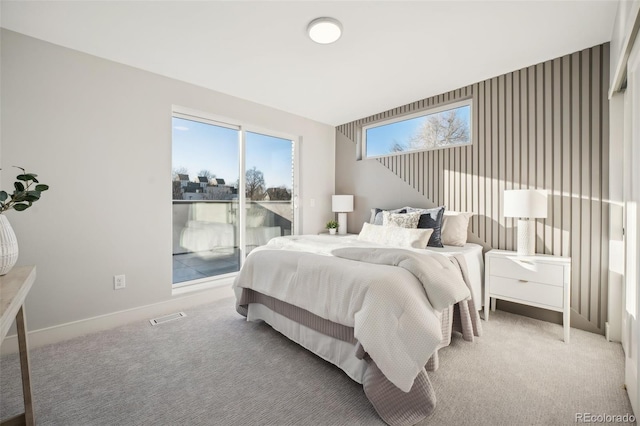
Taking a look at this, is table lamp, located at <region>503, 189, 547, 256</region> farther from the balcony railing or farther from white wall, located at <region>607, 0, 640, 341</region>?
the balcony railing

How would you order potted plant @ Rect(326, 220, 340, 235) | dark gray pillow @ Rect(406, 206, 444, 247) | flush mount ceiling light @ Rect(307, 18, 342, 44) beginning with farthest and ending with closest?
potted plant @ Rect(326, 220, 340, 235), dark gray pillow @ Rect(406, 206, 444, 247), flush mount ceiling light @ Rect(307, 18, 342, 44)

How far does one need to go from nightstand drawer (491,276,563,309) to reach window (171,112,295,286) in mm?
2778

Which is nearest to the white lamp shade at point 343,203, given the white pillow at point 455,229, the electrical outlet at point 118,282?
the white pillow at point 455,229

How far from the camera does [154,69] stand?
2869mm

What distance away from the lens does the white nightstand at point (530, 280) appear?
2.32m

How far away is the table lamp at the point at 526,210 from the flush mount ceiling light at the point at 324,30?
2021mm

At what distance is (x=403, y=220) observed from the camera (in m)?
3.13

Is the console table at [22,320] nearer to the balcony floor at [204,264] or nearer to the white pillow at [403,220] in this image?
the balcony floor at [204,264]

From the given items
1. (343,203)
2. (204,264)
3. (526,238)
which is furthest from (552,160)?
(204,264)

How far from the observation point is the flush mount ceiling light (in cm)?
214

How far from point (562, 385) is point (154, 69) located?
4135 mm

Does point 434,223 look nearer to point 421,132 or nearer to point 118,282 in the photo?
point 421,132

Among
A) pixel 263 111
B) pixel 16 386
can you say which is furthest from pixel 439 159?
pixel 16 386
